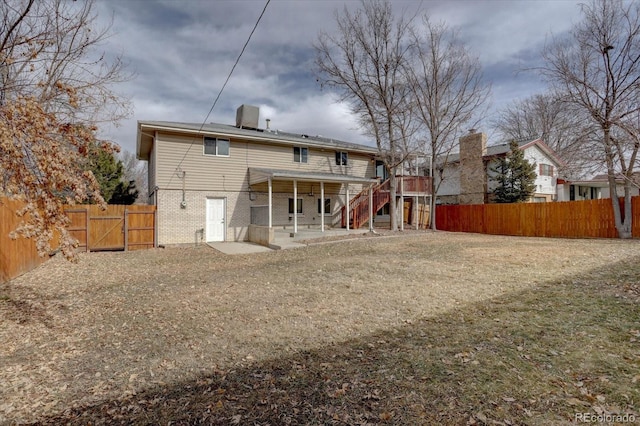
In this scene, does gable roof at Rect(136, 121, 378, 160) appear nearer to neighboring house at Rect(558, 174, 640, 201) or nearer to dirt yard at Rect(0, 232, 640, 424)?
dirt yard at Rect(0, 232, 640, 424)

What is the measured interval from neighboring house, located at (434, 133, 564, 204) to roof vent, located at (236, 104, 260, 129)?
13619 mm

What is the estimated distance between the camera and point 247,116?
1870cm

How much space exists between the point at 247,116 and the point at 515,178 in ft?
60.7

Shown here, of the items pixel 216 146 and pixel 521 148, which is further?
pixel 521 148

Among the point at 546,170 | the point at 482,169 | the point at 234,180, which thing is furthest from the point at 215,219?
the point at 546,170

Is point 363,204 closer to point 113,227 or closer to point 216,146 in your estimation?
point 216,146

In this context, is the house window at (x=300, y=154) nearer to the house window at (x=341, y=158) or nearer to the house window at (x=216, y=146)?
the house window at (x=341, y=158)

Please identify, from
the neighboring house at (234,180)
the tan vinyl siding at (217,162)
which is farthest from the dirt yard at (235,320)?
the tan vinyl siding at (217,162)

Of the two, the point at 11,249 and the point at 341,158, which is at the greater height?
the point at 341,158

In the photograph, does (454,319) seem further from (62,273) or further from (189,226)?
(189,226)

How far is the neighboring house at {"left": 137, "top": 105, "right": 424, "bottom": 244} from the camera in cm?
1464

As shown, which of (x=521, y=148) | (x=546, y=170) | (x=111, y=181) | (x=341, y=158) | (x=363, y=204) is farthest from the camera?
(x=546, y=170)

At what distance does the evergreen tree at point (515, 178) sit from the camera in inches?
857

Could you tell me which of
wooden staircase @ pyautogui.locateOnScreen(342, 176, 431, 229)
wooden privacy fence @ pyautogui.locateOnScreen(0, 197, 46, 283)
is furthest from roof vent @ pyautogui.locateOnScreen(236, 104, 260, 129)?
wooden privacy fence @ pyautogui.locateOnScreen(0, 197, 46, 283)
